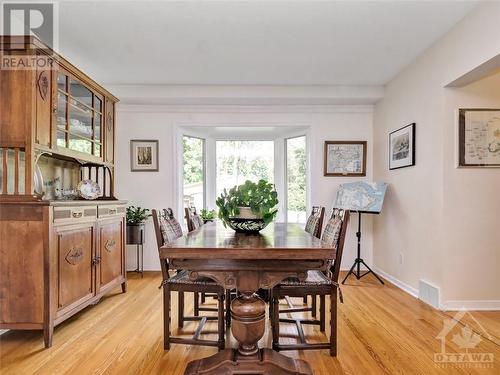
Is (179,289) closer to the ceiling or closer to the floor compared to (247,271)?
closer to the floor

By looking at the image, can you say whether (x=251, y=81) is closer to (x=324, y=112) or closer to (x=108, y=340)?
(x=324, y=112)

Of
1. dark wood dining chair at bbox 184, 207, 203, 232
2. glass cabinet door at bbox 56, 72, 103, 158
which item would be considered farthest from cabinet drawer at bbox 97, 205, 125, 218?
dark wood dining chair at bbox 184, 207, 203, 232

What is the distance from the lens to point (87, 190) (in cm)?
329

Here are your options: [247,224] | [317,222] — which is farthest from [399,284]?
[247,224]

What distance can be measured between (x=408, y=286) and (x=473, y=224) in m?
1.01

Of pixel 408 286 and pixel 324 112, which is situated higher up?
pixel 324 112

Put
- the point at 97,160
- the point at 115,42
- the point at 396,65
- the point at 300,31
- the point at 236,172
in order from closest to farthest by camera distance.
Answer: the point at 300,31 → the point at 115,42 → the point at 97,160 → the point at 396,65 → the point at 236,172

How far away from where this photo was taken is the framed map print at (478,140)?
117 inches

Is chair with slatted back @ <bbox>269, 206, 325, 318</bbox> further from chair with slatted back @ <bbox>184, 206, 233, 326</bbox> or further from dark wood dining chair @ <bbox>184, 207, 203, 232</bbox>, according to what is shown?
dark wood dining chair @ <bbox>184, 207, 203, 232</bbox>

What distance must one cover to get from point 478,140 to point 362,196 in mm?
1477

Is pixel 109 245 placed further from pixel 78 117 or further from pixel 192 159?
pixel 192 159

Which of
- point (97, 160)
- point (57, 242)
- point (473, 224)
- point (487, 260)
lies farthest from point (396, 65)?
point (57, 242)

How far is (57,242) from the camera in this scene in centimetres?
245

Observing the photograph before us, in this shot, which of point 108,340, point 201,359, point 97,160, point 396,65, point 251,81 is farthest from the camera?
point 251,81
